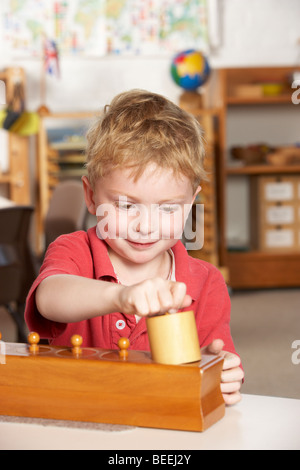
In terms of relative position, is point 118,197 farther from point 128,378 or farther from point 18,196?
point 18,196

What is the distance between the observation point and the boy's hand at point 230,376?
25.7 inches

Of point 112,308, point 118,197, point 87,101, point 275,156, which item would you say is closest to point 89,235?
point 118,197

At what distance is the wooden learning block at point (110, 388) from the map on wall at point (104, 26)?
4130mm

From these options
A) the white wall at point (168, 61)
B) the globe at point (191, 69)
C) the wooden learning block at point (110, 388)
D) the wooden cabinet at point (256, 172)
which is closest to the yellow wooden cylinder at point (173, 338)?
the wooden learning block at point (110, 388)

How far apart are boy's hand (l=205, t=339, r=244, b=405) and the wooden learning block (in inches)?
1.2

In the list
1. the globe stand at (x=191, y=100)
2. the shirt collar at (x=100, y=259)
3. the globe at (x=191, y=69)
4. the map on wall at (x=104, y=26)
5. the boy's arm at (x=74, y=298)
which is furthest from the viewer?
the map on wall at (x=104, y=26)

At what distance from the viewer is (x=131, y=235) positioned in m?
0.82

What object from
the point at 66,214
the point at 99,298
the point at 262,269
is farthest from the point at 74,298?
the point at 262,269

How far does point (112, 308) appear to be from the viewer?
64 cm

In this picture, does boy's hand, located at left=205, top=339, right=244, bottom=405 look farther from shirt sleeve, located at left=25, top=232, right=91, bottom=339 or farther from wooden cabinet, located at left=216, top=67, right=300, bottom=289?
wooden cabinet, located at left=216, top=67, right=300, bottom=289

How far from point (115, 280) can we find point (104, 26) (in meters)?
3.90

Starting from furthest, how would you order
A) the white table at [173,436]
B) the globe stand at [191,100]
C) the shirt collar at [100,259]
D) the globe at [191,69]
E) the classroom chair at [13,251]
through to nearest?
the globe stand at [191,100]
the globe at [191,69]
the classroom chair at [13,251]
the shirt collar at [100,259]
the white table at [173,436]

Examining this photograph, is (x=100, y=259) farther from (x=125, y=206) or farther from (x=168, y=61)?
(x=168, y=61)

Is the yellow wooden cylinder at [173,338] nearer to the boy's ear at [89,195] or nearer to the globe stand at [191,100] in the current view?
the boy's ear at [89,195]
